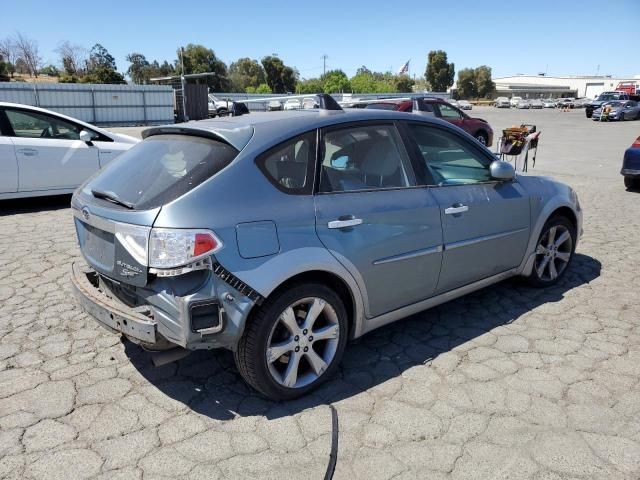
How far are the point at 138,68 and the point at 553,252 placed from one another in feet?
338

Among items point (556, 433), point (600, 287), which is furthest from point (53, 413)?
point (600, 287)

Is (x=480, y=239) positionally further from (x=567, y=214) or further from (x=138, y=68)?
(x=138, y=68)

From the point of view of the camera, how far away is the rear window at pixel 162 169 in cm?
270

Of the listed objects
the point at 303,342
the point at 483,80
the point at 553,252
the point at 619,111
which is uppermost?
the point at 483,80

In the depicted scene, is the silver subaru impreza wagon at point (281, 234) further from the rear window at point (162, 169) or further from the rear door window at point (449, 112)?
the rear door window at point (449, 112)

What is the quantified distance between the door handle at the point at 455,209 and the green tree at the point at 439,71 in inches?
4087

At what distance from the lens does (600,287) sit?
486 cm

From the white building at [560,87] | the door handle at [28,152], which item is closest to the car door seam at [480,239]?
the door handle at [28,152]

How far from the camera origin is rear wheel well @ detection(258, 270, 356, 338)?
2.81 metres

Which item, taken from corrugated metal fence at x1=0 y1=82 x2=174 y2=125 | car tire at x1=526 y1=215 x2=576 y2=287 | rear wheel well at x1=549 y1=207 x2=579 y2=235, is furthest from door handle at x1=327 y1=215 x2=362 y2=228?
corrugated metal fence at x1=0 y1=82 x2=174 y2=125

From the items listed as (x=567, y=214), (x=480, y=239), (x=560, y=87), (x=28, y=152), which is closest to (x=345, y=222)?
(x=480, y=239)

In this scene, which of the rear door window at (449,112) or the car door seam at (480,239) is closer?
the car door seam at (480,239)

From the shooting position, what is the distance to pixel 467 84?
105 metres

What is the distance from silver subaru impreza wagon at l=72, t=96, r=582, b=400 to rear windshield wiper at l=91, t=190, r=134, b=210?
12 millimetres
